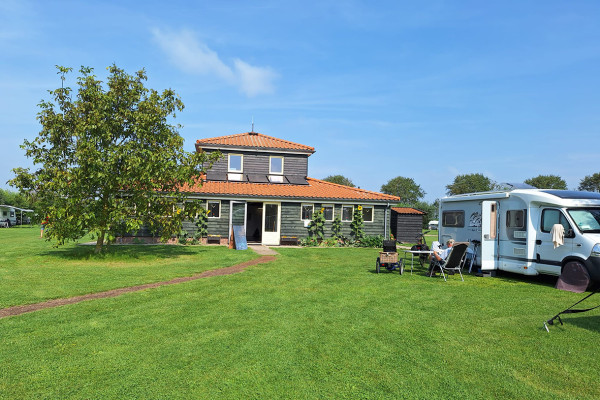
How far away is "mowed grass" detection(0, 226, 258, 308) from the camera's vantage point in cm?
827

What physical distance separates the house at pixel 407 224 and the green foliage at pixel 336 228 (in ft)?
16.9

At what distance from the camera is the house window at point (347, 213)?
2166 cm

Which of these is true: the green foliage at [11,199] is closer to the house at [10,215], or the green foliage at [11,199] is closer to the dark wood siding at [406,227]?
the house at [10,215]

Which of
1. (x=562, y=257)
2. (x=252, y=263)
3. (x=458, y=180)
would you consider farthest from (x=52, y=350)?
(x=458, y=180)

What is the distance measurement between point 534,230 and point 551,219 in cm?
51

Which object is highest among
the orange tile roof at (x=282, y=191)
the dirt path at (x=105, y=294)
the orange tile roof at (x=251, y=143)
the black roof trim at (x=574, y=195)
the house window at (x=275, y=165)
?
the orange tile roof at (x=251, y=143)

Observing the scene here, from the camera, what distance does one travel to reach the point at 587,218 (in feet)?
31.9

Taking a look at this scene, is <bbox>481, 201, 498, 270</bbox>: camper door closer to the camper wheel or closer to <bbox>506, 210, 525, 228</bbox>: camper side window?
<bbox>506, 210, 525, 228</bbox>: camper side window

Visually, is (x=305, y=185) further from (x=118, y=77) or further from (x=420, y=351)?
(x=420, y=351)

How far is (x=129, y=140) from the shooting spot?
534 inches

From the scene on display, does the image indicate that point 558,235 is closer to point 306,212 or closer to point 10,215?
point 306,212

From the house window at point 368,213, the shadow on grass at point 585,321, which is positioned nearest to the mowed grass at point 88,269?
the house window at point 368,213

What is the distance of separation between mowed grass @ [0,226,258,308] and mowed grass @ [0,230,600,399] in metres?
1.44

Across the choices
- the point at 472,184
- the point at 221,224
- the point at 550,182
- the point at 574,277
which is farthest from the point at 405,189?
the point at 574,277
